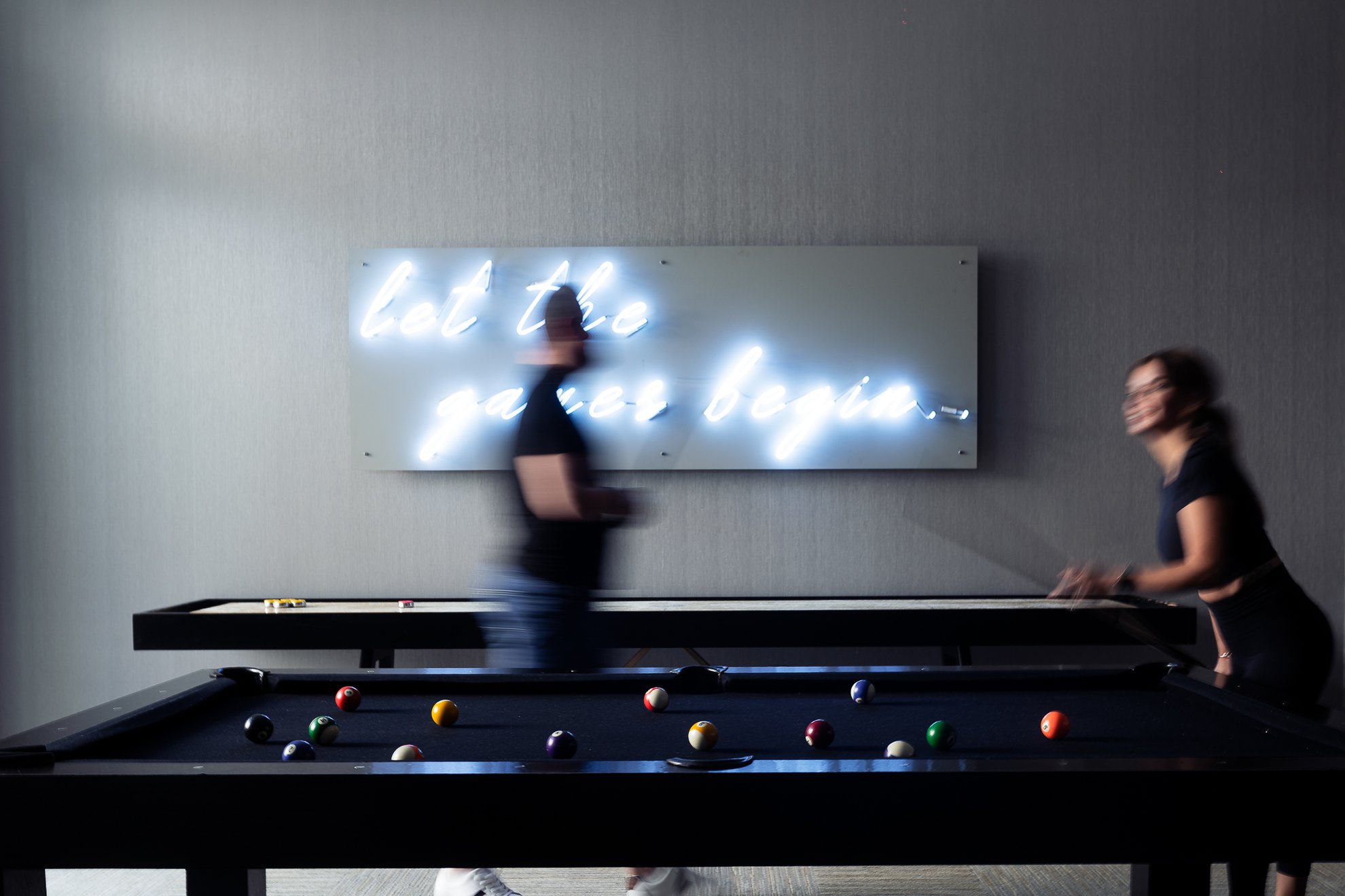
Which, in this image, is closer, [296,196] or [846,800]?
[846,800]

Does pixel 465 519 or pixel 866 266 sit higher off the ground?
pixel 866 266

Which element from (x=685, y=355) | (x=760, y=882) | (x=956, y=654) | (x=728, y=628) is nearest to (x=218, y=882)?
(x=760, y=882)

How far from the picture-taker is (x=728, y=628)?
3006mm

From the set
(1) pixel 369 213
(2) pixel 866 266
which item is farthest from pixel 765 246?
(1) pixel 369 213

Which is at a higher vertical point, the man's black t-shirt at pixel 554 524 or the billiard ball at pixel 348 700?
the man's black t-shirt at pixel 554 524

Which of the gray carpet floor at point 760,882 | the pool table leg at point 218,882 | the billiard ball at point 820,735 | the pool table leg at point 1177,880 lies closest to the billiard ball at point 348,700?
the pool table leg at point 218,882

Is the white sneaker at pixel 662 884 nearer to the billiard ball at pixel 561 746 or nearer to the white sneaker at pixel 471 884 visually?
the white sneaker at pixel 471 884

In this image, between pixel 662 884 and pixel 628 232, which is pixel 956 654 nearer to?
pixel 662 884

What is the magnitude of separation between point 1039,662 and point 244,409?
3.04 meters

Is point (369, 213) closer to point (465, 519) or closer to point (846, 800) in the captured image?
point (465, 519)

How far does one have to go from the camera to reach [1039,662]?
359 centimetres

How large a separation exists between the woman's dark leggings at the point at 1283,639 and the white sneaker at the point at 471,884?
5.80 feet

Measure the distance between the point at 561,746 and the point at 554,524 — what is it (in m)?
0.84

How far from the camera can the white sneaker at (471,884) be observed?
7.82 feet
